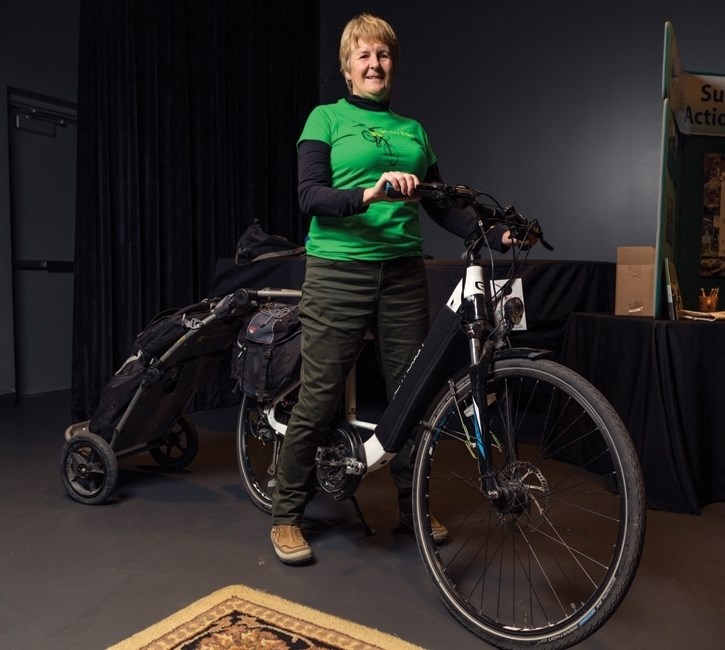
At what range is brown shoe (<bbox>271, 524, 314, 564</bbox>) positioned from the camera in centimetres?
180

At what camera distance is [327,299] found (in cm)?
175

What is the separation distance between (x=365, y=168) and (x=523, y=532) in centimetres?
105

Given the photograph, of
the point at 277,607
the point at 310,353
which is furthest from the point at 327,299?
the point at 277,607

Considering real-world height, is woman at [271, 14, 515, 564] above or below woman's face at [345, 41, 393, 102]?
below

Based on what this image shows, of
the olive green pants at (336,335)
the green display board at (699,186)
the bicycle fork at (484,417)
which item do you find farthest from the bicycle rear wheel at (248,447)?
the green display board at (699,186)

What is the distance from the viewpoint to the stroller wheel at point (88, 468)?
229cm

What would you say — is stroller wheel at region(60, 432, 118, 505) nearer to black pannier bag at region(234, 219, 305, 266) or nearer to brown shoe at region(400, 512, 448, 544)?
brown shoe at region(400, 512, 448, 544)

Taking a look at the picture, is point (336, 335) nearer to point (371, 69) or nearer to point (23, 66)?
point (371, 69)

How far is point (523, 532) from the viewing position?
1.75 m

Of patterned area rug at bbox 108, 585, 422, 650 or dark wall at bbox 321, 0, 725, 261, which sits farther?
dark wall at bbox 321, 0, 725, 261

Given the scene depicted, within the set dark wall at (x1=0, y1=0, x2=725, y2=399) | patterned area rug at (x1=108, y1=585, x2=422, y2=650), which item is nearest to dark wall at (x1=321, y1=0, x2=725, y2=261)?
dark wall at (x1=0, y1=0, x2=725, y2=399)

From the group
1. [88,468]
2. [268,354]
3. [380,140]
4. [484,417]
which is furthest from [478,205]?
[88,468]

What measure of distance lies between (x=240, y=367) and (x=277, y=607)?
783mm

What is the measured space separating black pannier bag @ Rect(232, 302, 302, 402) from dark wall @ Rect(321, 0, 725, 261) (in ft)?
8.72
